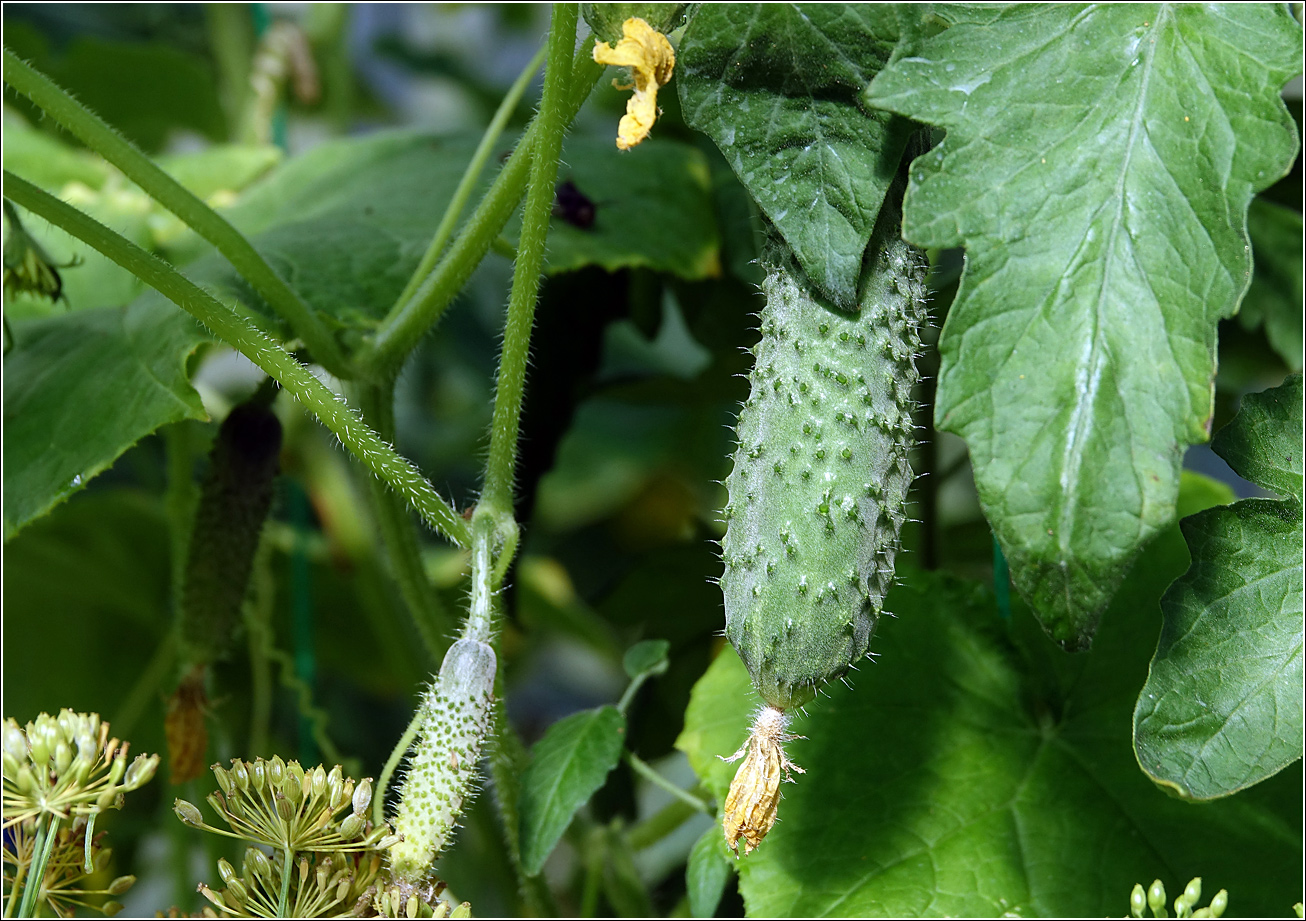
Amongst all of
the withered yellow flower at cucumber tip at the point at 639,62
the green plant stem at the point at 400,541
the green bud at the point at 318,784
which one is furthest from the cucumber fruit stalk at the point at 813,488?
the green plant stem at the point at 400,541

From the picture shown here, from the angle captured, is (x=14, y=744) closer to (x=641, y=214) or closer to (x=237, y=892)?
(x=237, y=892)

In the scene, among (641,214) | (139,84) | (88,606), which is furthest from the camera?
(139,84)

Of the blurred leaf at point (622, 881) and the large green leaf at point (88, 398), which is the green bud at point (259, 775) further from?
the blurred leaf at point (622, 881)

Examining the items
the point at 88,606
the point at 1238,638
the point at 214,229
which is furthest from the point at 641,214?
the point at 88,606

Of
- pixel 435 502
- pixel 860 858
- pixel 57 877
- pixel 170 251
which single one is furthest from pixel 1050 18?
pixel 170 251

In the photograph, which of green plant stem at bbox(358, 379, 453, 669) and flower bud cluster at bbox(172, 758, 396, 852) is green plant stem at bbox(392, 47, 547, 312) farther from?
flower bud cluster at bbox(172, 758, 396, 852)
